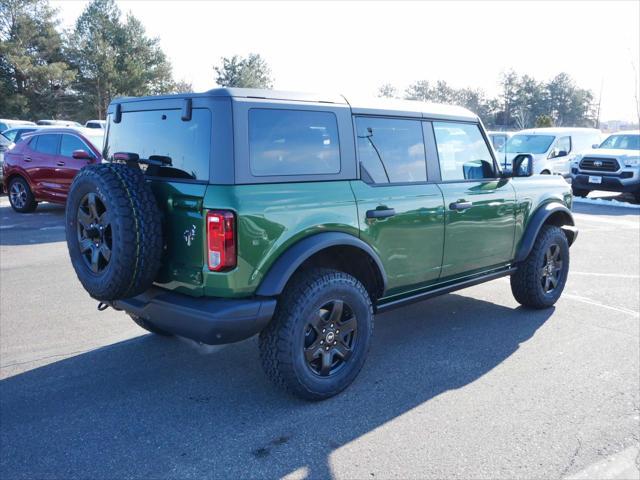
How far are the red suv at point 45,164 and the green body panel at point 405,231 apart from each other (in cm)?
710

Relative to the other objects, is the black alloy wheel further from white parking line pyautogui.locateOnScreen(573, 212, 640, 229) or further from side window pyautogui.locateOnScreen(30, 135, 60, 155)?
white parking line pyautogui.locateOnScreen(573, 212, 640, 229)

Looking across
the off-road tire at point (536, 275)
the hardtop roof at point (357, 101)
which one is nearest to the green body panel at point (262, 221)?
the hardtop roof at point (357, 101)

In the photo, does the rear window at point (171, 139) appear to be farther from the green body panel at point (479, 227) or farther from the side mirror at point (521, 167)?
the side mirror at point (521, 167)

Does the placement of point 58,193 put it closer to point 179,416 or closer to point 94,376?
point 94,376

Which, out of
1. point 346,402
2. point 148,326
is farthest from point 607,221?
point 148,326

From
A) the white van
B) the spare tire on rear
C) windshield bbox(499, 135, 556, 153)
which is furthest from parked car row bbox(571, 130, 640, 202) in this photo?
the spare tire on rear

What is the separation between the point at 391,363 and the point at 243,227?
1792 mm

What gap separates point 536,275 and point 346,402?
2577mm

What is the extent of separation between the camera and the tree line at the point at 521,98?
68000 mm

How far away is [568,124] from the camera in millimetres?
71875

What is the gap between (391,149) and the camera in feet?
13.5

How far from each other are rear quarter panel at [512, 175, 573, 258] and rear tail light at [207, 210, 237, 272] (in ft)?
9.67

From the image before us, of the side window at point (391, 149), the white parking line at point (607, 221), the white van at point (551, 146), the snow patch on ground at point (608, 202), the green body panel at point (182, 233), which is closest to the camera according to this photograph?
the green body panel at point (182, 233)

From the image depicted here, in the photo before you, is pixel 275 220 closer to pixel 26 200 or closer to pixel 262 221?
pixel 262 221
